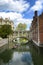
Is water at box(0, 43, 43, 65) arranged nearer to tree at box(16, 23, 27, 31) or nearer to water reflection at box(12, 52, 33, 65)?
water reflection at box(12, 52, 33, 65)

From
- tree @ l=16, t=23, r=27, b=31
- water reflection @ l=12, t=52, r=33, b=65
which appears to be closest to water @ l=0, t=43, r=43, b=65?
water reflection @ l=12, t=52, r=33, b=65

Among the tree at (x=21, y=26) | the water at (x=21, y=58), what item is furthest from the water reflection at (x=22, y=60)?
the tree at (x=21, y=26)

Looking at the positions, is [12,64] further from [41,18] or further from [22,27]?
[22,27]

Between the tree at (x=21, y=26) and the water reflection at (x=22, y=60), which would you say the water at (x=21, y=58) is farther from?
the tree at (x=21, y=26)

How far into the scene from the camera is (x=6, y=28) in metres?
59.5

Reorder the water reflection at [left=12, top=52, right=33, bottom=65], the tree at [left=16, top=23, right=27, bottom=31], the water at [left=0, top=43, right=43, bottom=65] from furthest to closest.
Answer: the tree at [left=16, top=23, right=27, bottom=31], the water at [left=0, top=43, right=43, bottom=65], the water reflection at [left=12, top=52, right=33, bottom=65]

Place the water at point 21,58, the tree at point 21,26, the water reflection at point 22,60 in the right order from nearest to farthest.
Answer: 1. the water reflection at point 22,60
2. the water at point 21,58
3. the tree at point 21,26

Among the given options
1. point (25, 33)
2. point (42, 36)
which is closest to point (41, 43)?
point (42, 36)

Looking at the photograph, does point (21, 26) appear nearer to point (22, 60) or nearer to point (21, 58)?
point (21, 58)

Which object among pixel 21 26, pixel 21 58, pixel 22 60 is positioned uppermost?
pixel 21 26

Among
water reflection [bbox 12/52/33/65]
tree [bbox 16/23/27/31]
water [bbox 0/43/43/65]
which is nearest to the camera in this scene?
water reflection [bbox 12/52/33/65]

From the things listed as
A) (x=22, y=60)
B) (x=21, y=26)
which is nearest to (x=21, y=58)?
(x=22, y=60)

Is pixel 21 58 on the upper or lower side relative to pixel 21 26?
lower

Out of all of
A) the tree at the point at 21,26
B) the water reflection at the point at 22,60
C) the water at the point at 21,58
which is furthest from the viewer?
the tree at the point at 21,26
